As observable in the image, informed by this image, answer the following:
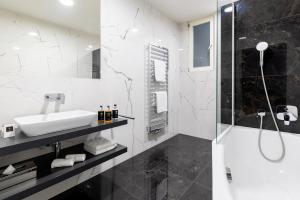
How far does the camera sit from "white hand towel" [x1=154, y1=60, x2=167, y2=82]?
2506mm

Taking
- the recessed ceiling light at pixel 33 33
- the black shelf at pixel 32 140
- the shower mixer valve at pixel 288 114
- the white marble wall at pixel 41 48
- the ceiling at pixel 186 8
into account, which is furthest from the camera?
the ceiling at pixel 186 8

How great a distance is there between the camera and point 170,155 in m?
2.34

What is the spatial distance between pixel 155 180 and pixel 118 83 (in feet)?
4.06

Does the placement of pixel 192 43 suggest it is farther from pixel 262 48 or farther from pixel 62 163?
pixel 62 163

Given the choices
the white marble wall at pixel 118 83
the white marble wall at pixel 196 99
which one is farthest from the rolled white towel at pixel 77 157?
the white marble wall at pixel 196 99

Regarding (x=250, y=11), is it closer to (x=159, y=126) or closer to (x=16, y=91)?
(x=159, y=126)

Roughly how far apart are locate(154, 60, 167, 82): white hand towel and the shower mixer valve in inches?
62.8

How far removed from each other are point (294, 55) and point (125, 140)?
2210mm

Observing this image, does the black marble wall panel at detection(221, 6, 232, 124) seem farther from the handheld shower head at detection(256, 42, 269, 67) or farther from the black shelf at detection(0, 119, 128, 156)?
the black shelf at detection(0, 119, 128, 156)

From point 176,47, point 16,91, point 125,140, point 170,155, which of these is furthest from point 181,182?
point 176,47

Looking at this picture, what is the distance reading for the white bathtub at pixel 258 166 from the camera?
149cm

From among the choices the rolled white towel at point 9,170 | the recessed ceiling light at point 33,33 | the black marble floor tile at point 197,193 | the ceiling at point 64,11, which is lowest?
the black marble floor tile at point 197,193

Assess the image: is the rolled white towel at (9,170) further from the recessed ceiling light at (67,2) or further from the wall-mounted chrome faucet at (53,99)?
the recessed ceiling light at (67,2)

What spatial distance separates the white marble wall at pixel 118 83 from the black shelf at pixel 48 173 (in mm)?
329
